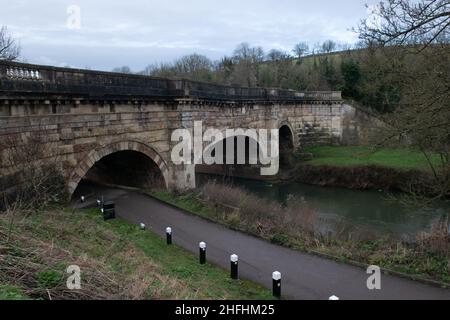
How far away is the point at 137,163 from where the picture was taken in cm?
2045

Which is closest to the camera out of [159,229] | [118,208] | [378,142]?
[378,142]

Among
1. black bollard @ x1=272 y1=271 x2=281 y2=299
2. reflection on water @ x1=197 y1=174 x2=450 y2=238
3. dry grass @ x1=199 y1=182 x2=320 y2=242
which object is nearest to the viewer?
black bollard @ x1=272 y1=271 x2=281 y2=299

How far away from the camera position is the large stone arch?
47.3ft

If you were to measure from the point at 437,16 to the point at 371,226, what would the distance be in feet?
40.8

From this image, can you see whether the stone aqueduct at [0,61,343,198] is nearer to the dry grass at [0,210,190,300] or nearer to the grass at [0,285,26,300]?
the dry grass at [0,210,190,300]

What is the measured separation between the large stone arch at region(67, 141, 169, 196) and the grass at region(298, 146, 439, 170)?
39.9 ft

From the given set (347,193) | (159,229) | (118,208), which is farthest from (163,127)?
(347,193)

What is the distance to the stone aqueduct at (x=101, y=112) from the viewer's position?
38.7 ft

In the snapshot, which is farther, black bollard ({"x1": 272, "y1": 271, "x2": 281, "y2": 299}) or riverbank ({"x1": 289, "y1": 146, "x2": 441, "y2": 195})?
riverbank ({"x1": 289, "y1": 146, "x2": 441, "y2": 195})

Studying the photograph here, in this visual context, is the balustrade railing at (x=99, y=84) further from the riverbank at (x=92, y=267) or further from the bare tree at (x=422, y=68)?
the bare tree at (x=422, y=68)

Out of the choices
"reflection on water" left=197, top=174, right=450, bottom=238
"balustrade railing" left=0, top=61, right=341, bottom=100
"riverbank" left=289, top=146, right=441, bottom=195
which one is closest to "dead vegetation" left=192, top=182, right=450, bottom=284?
"reflection on water" left=197, top=174, right=450, bottom=238

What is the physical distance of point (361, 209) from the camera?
948 inches

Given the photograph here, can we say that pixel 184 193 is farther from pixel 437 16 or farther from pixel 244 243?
pixel 437 16

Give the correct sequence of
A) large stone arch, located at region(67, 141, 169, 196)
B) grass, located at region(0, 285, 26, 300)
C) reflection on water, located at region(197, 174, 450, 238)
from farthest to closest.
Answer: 1. reflection on water, located at region(197, 174, 450, 238)
2. large stone arch, located at region(67, 141, 169, 196)
3. grass, located at region(0, 285, 26, 300)
